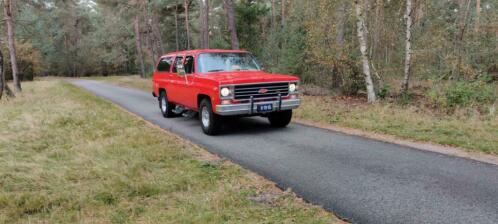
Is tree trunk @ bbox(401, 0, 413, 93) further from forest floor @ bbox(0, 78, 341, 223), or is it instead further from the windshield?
forest floor @ bbox(0, 78, 341, 223)

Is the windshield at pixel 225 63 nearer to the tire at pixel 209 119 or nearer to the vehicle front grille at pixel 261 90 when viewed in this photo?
the tire at pixel 209 119

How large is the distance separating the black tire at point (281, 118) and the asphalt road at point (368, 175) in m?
0.86

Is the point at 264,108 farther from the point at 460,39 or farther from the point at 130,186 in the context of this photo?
the point at 460,39

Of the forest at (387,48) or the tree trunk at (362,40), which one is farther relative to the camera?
the forest at (387,48)

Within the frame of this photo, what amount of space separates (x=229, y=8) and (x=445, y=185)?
1832cm

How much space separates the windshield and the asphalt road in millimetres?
1855

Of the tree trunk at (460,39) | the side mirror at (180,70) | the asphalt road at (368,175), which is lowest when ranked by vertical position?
the asphalt road at (368,175)

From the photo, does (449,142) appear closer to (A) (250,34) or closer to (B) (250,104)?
(B) (250,104)

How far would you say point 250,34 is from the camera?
96.6 feet

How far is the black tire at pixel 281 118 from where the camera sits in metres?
9.56

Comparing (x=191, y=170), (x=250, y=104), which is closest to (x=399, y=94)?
(x=250, y=104)

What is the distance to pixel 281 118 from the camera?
9.66m

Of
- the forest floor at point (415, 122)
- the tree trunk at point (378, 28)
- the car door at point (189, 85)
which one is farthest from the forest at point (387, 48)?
the car door at point (189, 85)

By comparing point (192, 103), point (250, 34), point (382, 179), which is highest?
point (250, 34)
